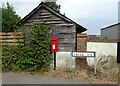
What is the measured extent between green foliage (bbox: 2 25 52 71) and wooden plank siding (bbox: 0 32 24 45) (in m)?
0.36

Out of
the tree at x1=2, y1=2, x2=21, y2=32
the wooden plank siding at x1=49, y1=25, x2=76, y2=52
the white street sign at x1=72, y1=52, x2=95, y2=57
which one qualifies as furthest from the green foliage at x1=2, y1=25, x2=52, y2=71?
the tree at x1=2, y1=2, x2=21, y2=32

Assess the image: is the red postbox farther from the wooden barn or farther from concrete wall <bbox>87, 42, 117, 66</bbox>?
concrete wall <bbox>87, 42, 117, 66</bbox>

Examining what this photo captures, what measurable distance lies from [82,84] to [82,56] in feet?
7.20

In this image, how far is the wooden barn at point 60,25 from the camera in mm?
11711

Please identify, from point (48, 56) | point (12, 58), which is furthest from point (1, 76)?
point (48, 56)

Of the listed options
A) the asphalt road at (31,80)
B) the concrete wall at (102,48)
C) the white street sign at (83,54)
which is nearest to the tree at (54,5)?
the concrete wall at (102,48)

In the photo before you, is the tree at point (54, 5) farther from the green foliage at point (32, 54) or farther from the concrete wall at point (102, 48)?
the concrete wall at point (102, 48)

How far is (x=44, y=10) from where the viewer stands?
40.1ft

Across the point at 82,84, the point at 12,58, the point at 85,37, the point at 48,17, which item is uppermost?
the point at 48,17

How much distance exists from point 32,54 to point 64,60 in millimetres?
1841

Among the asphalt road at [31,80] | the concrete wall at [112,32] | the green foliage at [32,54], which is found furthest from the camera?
the concrete wall at [112,32]

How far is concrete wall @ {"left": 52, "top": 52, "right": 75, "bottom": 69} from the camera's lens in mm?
11406

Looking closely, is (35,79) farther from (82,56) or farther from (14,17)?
(14,17)

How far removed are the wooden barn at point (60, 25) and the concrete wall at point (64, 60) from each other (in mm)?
225
